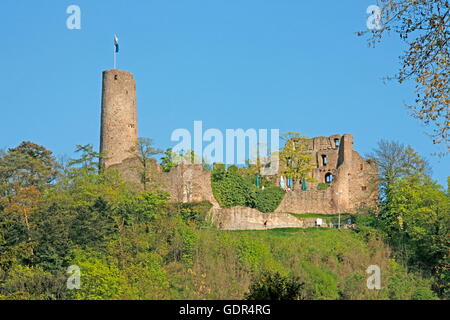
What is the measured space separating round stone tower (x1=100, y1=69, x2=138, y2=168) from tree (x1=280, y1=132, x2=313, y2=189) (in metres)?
10.4

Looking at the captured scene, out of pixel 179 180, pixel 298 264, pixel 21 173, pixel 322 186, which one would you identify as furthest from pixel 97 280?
pixel 322 186

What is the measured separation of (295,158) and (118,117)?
12.2 m

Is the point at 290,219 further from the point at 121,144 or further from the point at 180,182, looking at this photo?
the point at 121,144

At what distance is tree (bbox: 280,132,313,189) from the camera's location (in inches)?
2135

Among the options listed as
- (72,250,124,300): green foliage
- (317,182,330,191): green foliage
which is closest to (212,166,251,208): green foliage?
(317,182,330,191): green foliage

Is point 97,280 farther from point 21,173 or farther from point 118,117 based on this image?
point 118,117

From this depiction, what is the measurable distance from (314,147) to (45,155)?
57.0 feet

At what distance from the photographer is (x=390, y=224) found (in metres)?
43.1

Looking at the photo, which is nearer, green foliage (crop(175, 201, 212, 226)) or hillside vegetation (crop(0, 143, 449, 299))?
hillside vegetation (crop(0, 143, 449, 299))

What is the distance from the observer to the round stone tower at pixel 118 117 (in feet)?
162

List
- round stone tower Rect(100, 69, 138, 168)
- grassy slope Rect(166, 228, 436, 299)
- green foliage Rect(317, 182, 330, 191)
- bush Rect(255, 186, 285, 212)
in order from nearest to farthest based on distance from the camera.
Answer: grassy slope Rect(166, 228, 436, 299) < bush Rect(255, 186, 285, 212) < round stone tower Rect(100, 69, 138, 168) < green foliage Rect(317, 182, 330, 191)

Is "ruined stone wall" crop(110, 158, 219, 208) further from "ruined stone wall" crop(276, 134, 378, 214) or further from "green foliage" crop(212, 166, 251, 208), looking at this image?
"ruined stone wall" crop(276, 134, 378, 214)

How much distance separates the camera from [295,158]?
55.2 meters
